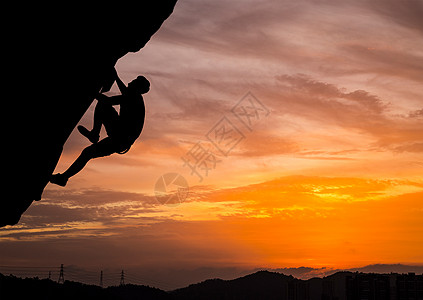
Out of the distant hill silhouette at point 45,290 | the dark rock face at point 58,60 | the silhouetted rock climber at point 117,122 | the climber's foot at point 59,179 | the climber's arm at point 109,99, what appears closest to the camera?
the dark rock face at point 58,60

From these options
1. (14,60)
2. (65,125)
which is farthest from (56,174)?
(14,60)

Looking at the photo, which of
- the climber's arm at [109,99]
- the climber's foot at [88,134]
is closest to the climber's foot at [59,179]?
the climber's foot at [88,134]

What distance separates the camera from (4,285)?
6094 cm

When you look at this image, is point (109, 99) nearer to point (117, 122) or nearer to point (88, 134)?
point (117, 122)

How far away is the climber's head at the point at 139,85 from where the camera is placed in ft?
23.7

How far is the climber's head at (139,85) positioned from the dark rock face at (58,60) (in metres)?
0.55

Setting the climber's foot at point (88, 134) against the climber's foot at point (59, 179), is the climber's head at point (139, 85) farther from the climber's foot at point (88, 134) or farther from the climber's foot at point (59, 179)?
the climber's foot at point (59, 179)

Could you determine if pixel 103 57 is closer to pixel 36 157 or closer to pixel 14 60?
pixel 14 60

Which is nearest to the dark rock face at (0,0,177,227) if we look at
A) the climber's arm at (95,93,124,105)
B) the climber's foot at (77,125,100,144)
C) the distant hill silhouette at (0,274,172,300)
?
the climber's arm at (95,93,124,105)

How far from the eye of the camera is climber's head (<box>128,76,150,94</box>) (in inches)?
284

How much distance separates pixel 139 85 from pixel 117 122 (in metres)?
0.61

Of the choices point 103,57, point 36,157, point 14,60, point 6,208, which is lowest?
point 6,208

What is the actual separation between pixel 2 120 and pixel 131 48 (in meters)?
1.66

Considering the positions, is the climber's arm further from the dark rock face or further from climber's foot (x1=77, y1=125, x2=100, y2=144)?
climber's foot (x1=77, y1=125, x2=100, y2=144)
